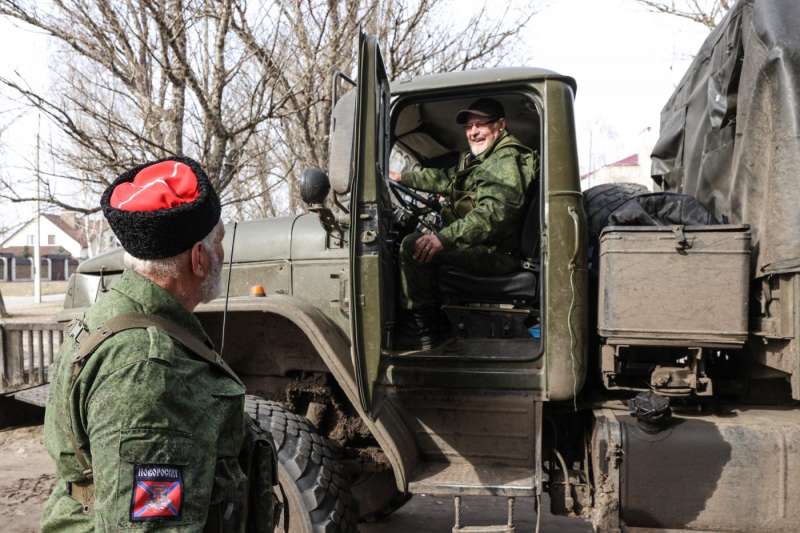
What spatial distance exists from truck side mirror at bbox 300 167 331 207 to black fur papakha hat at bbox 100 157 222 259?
121 centimetres

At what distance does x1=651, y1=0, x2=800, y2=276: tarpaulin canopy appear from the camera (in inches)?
106

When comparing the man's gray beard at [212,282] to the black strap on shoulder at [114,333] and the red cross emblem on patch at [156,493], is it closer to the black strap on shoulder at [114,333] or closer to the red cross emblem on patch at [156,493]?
the black strap on shoulder at [114,333]

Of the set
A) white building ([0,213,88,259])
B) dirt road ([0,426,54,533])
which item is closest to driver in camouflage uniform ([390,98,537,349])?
dirt road ([0,426,54,533])

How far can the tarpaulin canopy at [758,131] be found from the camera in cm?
269

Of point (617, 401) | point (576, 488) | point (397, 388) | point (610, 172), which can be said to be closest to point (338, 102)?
point (397, 388)

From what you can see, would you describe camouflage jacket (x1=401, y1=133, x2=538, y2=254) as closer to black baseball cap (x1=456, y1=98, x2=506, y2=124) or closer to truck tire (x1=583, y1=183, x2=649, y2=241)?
black baseball cap (x1=456, y1=98, x2=506, y2=124)

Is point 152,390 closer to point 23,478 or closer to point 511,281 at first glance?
point 511,281

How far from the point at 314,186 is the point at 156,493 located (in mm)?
1693

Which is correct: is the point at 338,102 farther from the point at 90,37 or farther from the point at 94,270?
the point at 90,37

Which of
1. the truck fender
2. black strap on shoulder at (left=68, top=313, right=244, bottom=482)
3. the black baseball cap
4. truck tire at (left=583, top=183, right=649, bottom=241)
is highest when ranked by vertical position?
the black baseball cap

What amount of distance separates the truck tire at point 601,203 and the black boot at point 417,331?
88 centimetres

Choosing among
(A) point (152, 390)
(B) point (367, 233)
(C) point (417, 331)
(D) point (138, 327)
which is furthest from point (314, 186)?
(A) point (152, 390)

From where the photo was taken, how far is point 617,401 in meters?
3.09

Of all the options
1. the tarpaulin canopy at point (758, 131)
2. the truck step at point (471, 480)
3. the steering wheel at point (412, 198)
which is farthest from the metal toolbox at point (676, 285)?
the steering wheel at point (412, 198)
